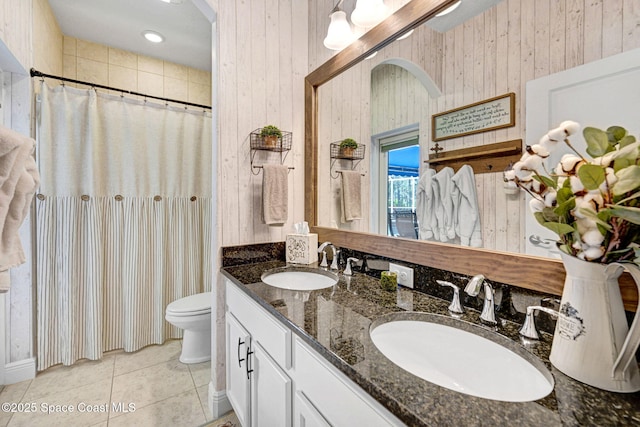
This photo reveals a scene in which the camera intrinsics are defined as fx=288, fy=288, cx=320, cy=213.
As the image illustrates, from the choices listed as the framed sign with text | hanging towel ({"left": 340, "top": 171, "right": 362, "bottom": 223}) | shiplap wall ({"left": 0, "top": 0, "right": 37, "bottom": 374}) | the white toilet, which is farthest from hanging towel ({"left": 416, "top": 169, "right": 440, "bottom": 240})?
shiplap wall ({"left": 0, "top": 0, "right": 37, "bottom": 374})

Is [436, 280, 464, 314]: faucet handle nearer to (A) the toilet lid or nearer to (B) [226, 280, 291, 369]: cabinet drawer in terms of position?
(B) [226, 280, 291, 369]: cabinet drawer

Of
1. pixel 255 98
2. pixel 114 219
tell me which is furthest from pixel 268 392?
pixel 114 219

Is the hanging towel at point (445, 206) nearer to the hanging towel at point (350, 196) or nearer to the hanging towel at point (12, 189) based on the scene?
the hanging towel at point (350, 196)

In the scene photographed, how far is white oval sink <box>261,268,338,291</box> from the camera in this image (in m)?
1.50

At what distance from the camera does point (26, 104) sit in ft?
6.01

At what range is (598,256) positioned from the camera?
1.92 feet

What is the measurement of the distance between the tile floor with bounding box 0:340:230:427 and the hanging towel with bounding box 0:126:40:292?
1.14 m

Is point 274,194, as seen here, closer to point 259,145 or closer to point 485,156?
point 259,145

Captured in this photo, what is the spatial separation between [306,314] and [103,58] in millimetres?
3068

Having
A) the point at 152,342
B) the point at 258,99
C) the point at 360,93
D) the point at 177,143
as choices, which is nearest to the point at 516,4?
the point at 360,93

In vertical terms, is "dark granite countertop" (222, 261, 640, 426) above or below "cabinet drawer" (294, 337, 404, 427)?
above

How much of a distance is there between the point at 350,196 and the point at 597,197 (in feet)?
3.65

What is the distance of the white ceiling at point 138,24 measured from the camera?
211cm

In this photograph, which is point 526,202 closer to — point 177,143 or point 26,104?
point 177,143
